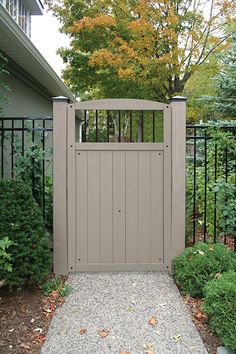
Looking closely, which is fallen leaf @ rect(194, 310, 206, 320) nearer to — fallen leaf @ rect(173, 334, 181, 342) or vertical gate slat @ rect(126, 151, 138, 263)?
fallen leaf @ rect(173, 334, 181, 342)

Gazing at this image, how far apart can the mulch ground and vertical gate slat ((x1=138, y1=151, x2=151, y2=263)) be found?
41.8 inches

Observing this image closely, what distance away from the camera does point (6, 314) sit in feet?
9.85

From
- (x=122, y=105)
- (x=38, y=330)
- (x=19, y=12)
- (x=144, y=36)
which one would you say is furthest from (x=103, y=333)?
(x=19, y=12)

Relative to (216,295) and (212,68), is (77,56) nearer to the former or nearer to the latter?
(212,68)

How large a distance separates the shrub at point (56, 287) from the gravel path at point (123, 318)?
0.26 ft

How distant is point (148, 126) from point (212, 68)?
10.2ft

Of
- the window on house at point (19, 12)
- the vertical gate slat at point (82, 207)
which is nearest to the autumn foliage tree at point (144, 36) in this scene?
the window on house at point (19, 12)

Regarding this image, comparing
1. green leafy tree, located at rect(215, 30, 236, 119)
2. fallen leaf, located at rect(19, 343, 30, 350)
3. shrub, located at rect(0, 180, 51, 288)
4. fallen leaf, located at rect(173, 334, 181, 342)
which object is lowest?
fallen leaf, located at rect(19, 343, 30, 350)

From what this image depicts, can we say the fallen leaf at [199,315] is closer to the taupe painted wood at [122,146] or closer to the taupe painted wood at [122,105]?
the taupe painted wood at [122,146]

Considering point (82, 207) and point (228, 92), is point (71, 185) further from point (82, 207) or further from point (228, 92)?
point (228, 92)

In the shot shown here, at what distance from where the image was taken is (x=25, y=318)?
9.75ft

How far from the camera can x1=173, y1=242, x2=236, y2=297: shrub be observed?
10.7ft

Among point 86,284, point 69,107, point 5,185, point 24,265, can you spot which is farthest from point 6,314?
point 69,107

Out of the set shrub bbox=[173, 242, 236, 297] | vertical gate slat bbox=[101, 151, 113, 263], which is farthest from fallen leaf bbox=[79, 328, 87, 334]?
vertical gate slat bbox=[101, 151, 113, 263]
